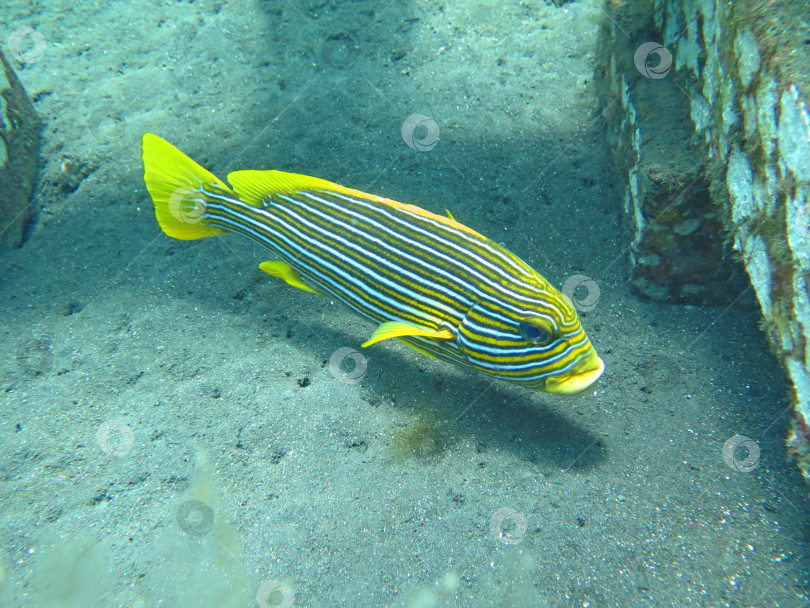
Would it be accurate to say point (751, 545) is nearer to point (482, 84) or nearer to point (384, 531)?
point (384, 531)

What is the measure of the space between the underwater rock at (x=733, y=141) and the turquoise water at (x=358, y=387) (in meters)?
0.45

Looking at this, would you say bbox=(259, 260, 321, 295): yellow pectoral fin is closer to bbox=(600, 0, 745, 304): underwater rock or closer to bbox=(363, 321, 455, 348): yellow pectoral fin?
bbox=(363, 321, 455, 348): yellow pectoral fin

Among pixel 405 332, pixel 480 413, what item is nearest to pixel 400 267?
pixel 405 332

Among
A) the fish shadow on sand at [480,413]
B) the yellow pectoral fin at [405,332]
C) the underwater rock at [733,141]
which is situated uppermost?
the underwater rock at [733,141]

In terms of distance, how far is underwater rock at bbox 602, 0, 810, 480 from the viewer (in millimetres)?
1987

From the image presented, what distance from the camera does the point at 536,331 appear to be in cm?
225

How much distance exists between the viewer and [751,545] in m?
2.12

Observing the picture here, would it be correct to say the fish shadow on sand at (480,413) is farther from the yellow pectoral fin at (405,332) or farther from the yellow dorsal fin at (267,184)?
the yellow dorsal fin at (267,184)

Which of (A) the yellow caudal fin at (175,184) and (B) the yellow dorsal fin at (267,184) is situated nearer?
(B) the yellow dorsal fin at (267,184)

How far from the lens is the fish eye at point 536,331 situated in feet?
7.30

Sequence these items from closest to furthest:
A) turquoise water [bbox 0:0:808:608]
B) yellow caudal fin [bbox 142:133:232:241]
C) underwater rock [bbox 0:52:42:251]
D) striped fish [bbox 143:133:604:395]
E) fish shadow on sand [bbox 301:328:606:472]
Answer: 1. turquoise water [bbox 0:0:808:608]
2. striped fish [bbox 143:133:604:395]
3. fish shadow on sand [bbox 301:328:606:472]
4. yellow caudal fin [bbox 142:133:232:241]
5. underwater rock [bbox 0:52:42:251]

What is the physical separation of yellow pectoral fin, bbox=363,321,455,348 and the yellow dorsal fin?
100 cm

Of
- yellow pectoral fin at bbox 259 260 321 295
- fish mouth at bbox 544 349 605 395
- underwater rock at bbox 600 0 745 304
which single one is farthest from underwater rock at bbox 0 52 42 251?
underwater rock at bbox 600 0 745 304

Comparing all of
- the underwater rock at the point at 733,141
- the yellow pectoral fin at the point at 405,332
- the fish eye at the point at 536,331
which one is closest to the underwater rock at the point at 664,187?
the underwater rock at the point at 733,141
